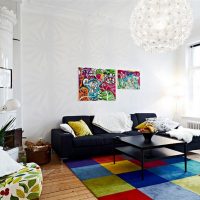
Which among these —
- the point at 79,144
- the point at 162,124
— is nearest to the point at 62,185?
the point at 79,144

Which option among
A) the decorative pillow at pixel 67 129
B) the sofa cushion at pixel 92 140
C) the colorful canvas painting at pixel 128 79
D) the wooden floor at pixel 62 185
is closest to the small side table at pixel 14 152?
the wooden floor at pixel 62 185

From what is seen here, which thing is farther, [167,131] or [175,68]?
[175,68]

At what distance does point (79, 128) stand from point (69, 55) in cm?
168

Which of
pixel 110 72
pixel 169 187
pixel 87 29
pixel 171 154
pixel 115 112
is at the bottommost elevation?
pixel 169 187

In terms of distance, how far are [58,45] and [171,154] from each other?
3161 millimetres

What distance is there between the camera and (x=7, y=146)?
3.42m

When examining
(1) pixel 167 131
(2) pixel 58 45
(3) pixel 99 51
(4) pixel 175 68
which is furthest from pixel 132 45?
(1) pixel 167 131

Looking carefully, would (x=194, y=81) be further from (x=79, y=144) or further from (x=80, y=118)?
(x=79, y=144)

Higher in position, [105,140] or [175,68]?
[175,68]

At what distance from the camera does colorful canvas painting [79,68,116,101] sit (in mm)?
4613

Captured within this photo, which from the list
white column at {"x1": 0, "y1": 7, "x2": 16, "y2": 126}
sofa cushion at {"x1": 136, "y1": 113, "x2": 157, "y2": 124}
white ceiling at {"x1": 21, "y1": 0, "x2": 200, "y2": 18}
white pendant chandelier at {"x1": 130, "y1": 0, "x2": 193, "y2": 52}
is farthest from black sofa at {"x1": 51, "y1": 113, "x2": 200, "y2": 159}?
white ceiling at {"x1": 21, "y1": 0, "x2": 200, "y2": 18}

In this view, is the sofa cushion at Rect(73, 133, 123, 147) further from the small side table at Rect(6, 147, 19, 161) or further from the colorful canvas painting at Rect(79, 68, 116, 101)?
the colorful canvas painting at Rect(79, 68, 116, 101)

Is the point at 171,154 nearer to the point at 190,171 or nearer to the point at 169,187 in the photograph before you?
the point at 190,171

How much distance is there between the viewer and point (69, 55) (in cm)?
450
